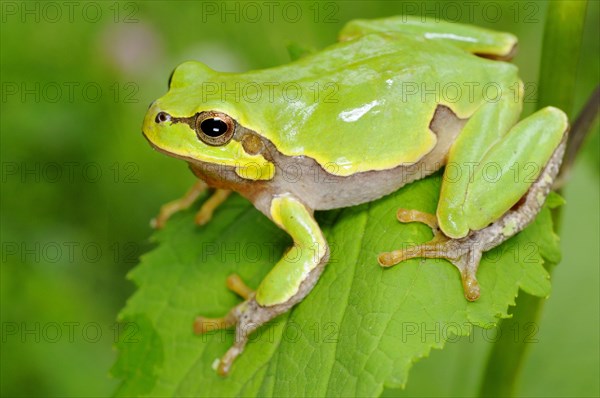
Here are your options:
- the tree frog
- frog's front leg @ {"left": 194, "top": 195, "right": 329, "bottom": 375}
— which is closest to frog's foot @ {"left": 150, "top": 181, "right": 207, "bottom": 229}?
the tree frog

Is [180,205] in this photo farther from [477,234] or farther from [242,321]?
[477,234]

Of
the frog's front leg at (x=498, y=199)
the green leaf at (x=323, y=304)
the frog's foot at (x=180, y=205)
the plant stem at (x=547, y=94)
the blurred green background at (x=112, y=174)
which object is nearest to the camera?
the green leaf at (x=323, y=304)

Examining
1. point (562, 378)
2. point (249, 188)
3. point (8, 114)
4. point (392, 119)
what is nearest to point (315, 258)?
point (249, 188)

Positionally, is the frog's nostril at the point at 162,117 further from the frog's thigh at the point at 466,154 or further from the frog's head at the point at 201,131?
the frog's thigh at the point at 466,154

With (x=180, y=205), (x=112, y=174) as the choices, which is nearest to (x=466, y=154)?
(x=180, y=205)

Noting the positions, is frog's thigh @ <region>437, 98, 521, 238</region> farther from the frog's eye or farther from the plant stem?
the frog's eye

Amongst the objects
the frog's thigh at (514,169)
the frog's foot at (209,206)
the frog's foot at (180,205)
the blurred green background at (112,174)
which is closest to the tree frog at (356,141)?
the frog's thigh at (514,169)

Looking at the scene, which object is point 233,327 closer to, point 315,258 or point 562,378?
point 315,258
